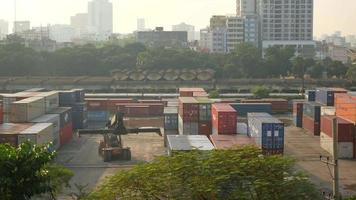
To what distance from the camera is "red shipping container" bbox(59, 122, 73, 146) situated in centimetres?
2685

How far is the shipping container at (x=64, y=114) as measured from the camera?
89.7ft

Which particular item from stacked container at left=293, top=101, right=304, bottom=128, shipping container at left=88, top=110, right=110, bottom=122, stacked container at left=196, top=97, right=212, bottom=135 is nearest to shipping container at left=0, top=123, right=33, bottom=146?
stacked container at left=196, top=97, right=212, bottom=135

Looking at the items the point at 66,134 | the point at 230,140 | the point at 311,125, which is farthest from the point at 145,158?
the point at 311,125

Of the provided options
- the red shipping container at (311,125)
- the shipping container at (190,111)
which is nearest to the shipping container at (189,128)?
the shipping container at (190,111)

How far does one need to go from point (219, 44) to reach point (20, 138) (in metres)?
79.3

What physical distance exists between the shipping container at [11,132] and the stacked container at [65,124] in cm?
278

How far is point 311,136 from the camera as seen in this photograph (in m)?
29.4

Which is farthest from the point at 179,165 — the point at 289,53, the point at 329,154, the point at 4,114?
the point at 289,53

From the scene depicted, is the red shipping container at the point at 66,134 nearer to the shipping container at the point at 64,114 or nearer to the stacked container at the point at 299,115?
the shipping container at the point at 64,114

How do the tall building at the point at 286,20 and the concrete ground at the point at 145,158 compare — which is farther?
the tall building at the point at 286,20

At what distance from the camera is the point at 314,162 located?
22.8 m

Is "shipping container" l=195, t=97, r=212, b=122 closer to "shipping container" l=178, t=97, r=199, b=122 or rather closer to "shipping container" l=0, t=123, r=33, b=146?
"shipping container" l=178, t=97, r=199, b=122

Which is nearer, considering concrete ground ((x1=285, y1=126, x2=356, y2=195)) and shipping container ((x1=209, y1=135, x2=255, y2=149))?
concrete ground ((x1=285, y1=126, x2=356, y2=195))

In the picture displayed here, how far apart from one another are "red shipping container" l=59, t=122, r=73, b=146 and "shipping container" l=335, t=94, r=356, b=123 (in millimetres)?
12388
